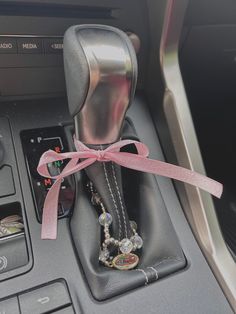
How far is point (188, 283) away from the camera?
40 cm

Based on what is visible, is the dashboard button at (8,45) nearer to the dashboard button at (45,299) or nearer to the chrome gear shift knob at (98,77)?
the chrome gear shift knob at (98,77)

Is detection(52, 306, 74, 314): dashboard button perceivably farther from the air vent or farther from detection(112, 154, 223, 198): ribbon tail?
the air vent

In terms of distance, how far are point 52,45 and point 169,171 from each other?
0.23 m

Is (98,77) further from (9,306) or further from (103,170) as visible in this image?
(9,306)

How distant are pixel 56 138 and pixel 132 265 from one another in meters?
0.19

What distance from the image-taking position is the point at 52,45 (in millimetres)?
448

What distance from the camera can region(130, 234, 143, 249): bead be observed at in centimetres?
41

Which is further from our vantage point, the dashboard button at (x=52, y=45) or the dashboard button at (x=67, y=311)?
the dashboard button at (x=52, y=45)

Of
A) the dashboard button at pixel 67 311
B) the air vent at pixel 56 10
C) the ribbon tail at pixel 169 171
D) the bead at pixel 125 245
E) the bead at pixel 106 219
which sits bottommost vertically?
the dashboard button at pixel 67 311

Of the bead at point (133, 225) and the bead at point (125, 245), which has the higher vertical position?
the bead at point (133, 225)

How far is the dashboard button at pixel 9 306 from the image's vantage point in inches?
13.1

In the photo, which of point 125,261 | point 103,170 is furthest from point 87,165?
point 125,261

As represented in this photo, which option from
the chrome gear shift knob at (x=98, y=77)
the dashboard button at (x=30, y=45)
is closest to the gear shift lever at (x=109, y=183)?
the chrome gear shift knob at (x=98, y=77)

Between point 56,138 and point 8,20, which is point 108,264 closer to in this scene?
point 56,138
